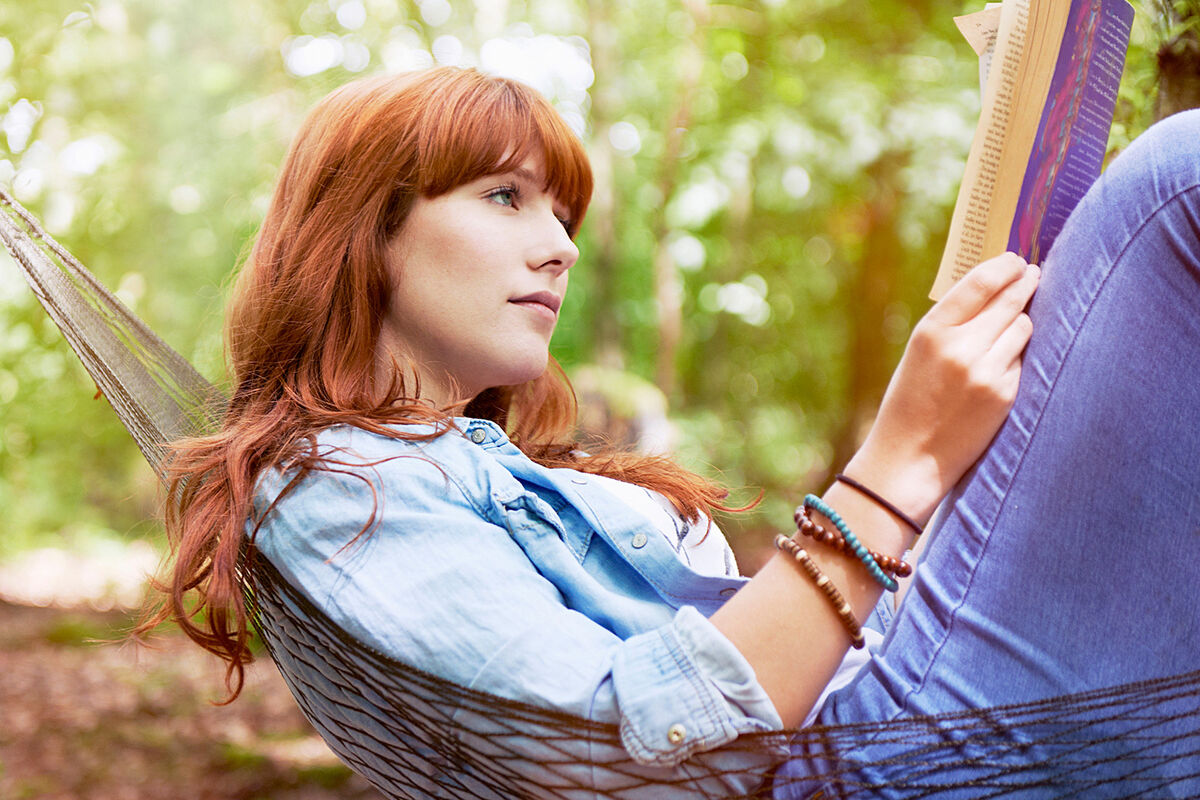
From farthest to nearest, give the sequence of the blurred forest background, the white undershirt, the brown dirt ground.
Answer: the blurred forest background
the brown dirt ground
the white undershirt

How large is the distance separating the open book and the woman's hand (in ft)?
0.40

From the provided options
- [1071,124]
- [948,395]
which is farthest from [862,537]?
[1071,124]

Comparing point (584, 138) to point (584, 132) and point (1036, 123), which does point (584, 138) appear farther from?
point (1036, 123)

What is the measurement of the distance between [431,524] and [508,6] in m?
5.55

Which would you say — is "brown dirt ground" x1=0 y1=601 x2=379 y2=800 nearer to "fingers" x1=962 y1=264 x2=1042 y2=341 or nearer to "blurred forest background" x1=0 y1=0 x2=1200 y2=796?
"blurred forest background" x1=0 y1=0 x2=1200 y2=796

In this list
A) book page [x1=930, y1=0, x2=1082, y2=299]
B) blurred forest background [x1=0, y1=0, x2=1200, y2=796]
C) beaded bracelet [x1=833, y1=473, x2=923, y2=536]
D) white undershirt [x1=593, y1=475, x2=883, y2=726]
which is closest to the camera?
beaded bracelet [x1=833, y1=473, x2=923, y2=536]

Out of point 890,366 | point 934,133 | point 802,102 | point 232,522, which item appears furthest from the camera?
point 890,366

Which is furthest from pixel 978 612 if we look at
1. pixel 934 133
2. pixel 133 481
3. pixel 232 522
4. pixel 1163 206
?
pixel 133 481

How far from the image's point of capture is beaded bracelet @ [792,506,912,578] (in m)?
0.92

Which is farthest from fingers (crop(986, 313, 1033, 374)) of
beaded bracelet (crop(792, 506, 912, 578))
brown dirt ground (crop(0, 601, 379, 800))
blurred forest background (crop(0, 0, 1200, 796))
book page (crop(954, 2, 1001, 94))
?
blurred forest background (crop(0, 0, 1200, 796))

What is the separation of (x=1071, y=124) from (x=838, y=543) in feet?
1.87

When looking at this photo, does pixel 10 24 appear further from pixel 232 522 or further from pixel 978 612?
pixel 978 612

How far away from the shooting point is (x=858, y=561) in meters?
0.92

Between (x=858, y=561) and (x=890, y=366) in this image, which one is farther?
(x=890, y=366)
